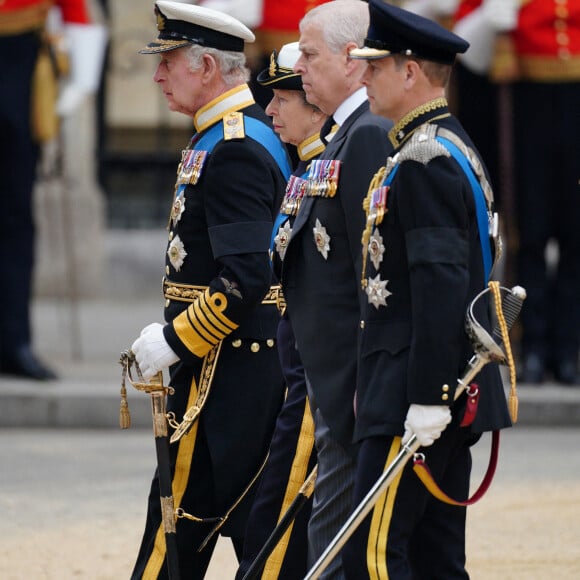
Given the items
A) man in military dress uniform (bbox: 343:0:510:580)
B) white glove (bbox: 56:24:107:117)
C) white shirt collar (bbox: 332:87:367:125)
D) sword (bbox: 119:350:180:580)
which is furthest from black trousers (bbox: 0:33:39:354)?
man in military dress uniform (bbox: 343:0:510:580)

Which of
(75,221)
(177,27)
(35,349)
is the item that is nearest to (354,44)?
(177,27)

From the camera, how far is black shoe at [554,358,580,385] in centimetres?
866

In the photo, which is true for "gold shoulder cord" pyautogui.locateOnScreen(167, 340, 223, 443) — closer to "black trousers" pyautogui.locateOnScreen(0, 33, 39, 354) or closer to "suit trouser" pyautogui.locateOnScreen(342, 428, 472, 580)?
"suit trouser" pyautogui.locateOnScreen(342, 428, 472, 580)

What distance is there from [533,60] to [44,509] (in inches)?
134

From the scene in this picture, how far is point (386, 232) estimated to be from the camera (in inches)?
156

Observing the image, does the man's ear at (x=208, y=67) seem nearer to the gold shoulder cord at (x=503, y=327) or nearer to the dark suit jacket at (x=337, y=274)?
the dark suit jacket at (x=337, y=274)

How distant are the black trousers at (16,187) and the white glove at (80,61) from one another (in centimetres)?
24

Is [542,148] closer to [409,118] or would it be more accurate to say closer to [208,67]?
[208,67]

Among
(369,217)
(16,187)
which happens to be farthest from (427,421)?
(16,187)

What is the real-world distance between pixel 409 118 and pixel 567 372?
15.9ft

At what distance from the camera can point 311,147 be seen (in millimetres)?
4848

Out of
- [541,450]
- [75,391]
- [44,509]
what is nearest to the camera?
[44,509]

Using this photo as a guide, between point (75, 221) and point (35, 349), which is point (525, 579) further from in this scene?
point (75, 221)

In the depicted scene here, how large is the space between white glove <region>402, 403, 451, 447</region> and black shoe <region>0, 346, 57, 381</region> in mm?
4979
